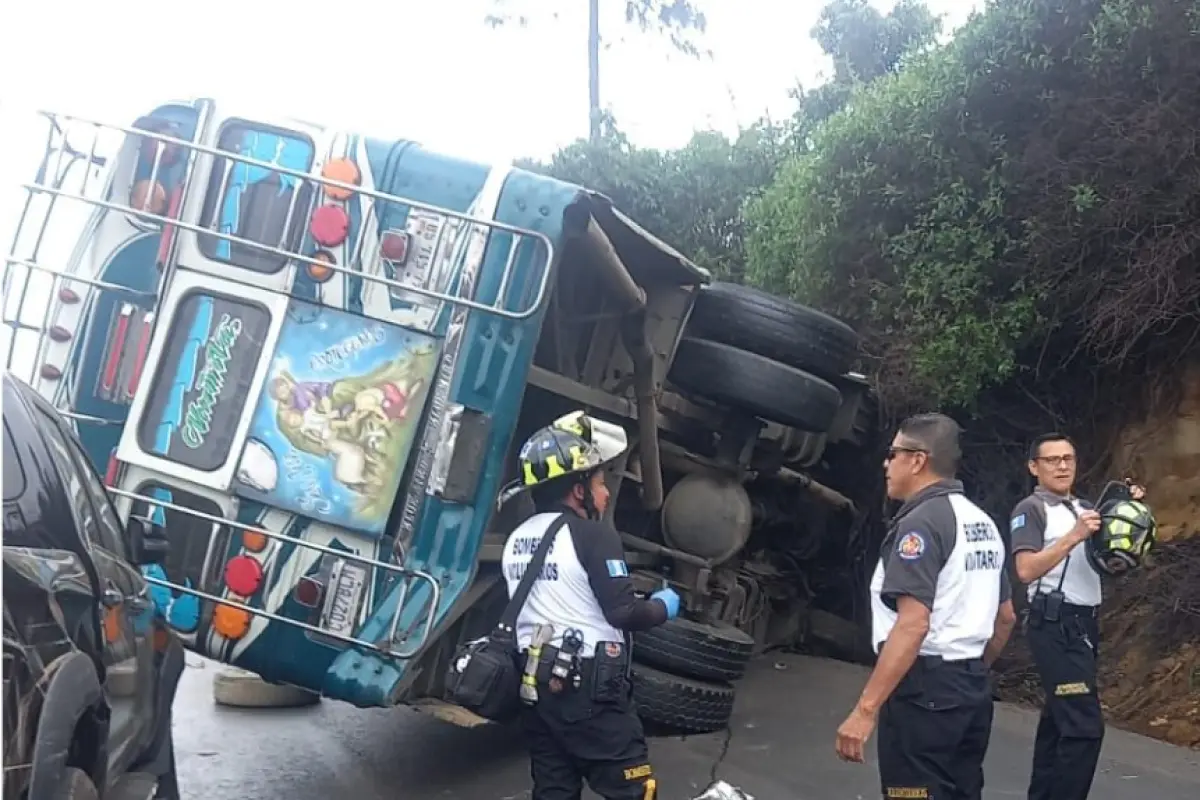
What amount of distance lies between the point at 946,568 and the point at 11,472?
245 cm

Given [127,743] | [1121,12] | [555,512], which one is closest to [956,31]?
[1121,12]

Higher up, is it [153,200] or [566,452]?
[153,200]

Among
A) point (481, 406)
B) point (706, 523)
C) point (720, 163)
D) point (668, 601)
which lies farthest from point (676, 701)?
point (720, 163)

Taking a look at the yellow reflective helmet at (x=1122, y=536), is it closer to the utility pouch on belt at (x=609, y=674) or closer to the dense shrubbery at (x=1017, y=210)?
the utility pouch on belt at (x=609, y=674)

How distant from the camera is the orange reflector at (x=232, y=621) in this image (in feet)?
14.6

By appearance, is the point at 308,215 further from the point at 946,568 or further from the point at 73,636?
the point at 946,568

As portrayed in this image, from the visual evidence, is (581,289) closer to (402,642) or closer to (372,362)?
(372,362)

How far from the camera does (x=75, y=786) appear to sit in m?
2.75

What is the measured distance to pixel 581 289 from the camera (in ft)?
18.1

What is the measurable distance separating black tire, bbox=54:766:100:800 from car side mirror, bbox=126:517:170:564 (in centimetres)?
102

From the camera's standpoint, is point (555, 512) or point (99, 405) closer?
Answer: point (555, 512)

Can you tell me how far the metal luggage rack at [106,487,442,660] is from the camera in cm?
430

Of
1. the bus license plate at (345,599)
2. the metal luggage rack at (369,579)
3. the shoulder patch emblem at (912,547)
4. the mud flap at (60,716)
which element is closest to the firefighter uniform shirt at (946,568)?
the shoulder patch emblem at (912,547)

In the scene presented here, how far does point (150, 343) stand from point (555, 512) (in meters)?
1.87
